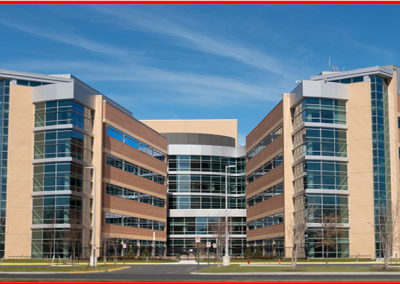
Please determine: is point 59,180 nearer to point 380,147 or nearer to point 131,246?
point 131,246

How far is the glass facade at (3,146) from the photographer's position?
5659cm

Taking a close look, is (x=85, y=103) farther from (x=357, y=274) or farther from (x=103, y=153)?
(x=357, y=274)

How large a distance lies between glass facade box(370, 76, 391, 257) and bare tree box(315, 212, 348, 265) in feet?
13.3

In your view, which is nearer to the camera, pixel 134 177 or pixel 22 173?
pixel 22 173

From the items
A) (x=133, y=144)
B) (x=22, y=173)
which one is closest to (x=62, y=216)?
(x=22, y=173)

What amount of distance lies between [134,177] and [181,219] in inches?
786

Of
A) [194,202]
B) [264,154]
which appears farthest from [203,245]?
[264,154]

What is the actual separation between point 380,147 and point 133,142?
3270cm

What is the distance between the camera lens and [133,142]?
72375mm

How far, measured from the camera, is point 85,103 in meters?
59.8

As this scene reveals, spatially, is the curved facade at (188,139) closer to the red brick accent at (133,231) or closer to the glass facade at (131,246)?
the red brick accent at (133,231)

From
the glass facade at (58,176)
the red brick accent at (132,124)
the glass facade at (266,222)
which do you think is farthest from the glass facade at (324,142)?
the glass facade at (58,176)

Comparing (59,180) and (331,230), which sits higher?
(59,180)
